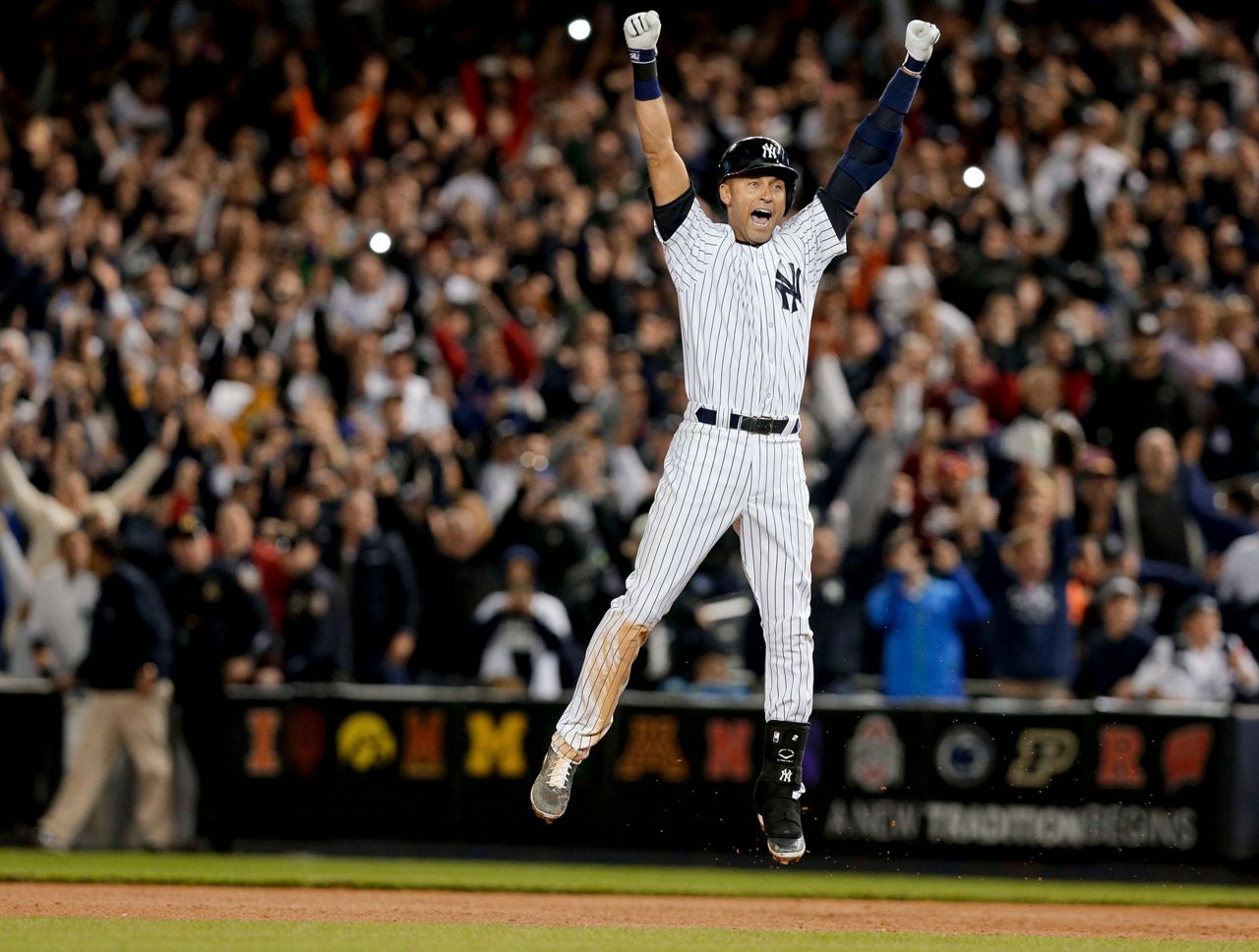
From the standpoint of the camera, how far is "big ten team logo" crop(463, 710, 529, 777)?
1348cm

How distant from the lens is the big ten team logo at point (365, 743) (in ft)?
44.6

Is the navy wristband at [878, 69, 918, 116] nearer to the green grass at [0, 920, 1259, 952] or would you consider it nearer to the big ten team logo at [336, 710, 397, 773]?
the green grass at [0, 920, 1259, 952]

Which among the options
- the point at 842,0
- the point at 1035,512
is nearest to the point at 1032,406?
the point at 1035,512

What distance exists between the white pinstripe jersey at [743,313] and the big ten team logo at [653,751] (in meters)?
5.06

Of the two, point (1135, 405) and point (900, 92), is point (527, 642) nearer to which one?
point (1135, 405)

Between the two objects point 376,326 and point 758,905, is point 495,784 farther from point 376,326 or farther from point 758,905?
point 376,326

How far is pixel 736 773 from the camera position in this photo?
13383 millimetres

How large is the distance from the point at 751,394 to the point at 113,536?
6453mm

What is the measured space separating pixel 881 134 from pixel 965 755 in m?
5.49

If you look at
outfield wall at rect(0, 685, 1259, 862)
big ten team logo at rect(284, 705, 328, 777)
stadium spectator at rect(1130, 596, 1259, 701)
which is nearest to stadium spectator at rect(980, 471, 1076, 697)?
outfield wall at rect(0, 685, 1259, 862)

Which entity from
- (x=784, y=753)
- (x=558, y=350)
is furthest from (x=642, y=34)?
(x=558, y=350)

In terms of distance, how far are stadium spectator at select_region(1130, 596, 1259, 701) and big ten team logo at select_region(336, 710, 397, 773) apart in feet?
15.2

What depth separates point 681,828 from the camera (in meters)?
13.6

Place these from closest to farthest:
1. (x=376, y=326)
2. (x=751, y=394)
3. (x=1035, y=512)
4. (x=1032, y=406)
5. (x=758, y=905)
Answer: (x=751, y=394) < (x=758, y=905) < (x=1035, y=512) < (x=1032, y=406) < (x=376, y=326)
